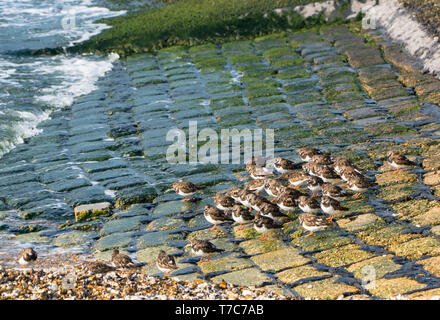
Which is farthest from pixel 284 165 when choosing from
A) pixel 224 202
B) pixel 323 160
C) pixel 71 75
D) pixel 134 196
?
pixel 71 75

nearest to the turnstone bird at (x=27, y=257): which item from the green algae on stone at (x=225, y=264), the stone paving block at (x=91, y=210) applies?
the stone paving block at (x=91, y=210)

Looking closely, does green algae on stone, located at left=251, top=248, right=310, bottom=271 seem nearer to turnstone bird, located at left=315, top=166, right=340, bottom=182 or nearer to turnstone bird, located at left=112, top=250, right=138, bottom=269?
turnstone bird, located at left=112, top=250, right=138, bottom=269

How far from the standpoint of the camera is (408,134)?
1479cm

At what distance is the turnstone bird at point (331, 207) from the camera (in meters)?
11.3

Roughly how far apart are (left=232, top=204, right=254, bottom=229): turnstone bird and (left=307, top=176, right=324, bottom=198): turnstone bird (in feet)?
5.50

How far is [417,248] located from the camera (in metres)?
9.80

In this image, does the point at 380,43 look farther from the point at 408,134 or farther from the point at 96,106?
the point at 96,106

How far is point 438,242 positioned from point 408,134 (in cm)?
538

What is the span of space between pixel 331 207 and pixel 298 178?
179cm

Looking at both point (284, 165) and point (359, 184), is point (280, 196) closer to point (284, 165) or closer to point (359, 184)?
point (359, 184)

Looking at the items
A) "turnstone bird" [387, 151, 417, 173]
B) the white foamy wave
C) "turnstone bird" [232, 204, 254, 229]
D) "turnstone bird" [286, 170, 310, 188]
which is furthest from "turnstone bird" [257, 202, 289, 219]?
the white foamy wave

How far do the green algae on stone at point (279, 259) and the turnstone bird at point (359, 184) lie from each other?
6.99ft

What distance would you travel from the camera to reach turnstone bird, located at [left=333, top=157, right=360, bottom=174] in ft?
41.8

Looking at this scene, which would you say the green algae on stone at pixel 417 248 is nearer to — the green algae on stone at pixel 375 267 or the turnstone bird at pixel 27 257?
the green algae on stone at pixel 375 267
